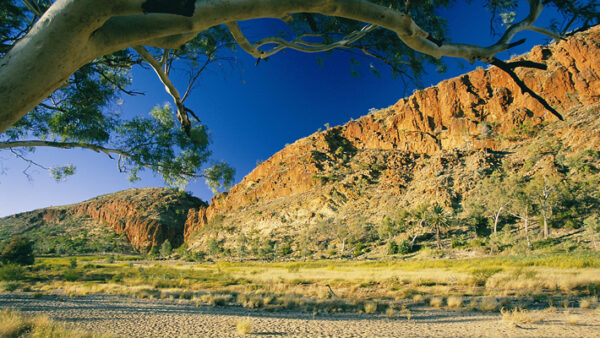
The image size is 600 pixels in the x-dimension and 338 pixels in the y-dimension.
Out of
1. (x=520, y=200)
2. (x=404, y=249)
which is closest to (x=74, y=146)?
(x=404, y=249)

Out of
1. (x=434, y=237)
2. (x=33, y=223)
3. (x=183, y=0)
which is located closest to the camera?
(x=183, y=0)

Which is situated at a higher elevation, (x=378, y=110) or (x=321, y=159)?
(x=378, y=110)

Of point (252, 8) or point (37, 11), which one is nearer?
point (252, 8)

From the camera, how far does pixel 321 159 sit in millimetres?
70062

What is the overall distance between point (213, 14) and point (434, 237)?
40.7 meters

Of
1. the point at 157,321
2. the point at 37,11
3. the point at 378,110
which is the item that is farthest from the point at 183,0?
the point at 378,110

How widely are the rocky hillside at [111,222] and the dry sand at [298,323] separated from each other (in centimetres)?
7136

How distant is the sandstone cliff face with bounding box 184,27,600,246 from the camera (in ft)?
160

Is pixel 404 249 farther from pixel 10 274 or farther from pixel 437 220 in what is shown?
pixel 10 274

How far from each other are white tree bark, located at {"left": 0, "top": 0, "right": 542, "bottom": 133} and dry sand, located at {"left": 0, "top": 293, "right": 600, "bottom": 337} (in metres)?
4.69

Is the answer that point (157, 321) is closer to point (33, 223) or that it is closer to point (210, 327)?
point (210, 327)

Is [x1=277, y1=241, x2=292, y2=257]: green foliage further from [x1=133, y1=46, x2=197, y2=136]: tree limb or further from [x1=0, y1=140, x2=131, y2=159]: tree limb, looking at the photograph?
[x1=133, y1=46, x2=197, y2=136]: tree limb

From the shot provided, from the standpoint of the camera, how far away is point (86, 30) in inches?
58.1

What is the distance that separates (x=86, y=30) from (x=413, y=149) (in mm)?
67923
